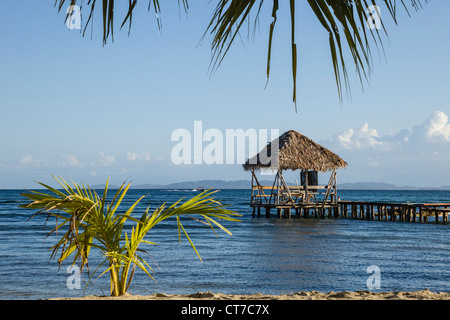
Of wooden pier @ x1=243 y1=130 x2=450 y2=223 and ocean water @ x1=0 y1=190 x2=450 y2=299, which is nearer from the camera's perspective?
ocean water @ x1=0 y1=190 x2=450 y2=299

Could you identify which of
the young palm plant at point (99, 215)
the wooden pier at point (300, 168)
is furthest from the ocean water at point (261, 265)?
the wooden pier at point (300, 168)

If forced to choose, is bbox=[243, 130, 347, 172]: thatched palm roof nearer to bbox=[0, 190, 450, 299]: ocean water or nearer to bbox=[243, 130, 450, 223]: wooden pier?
bbox=[243, 130, 450, 223]: wooden pier

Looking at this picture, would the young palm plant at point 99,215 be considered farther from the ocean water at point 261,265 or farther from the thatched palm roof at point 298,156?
the thatched palm roof at point 298,156

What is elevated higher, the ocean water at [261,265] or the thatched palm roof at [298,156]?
the thatched palm roof at [298,156]

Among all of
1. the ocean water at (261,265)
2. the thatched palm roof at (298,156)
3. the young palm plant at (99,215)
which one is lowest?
the ocean water at (261,265)

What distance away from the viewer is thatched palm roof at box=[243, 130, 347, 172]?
26266 mm

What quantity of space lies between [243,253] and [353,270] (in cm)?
374

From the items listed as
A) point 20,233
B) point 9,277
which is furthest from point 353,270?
point 20,233

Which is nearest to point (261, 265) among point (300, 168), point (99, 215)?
point (99, 215)

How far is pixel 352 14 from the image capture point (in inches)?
68.4

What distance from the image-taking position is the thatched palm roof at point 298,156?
2627cm

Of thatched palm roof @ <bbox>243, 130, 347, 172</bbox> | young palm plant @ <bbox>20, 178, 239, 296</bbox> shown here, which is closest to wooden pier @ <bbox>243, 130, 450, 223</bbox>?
thatched palm roof @ <bbox>243, 130, 347, 172</bbox>

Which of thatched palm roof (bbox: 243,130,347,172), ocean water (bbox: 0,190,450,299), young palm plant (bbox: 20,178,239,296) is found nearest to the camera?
young palm plant (bbox: 20,178,239,296)

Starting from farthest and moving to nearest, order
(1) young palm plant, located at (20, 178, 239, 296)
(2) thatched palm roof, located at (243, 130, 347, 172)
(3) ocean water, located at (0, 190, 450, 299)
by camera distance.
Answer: (2) thatched palm roof, located at (243, 130, 347, 172) → (3) ocean water, located at (0, 190, 450, 299) → (1) young palm plant, located at (20, 178, 239, 296)
